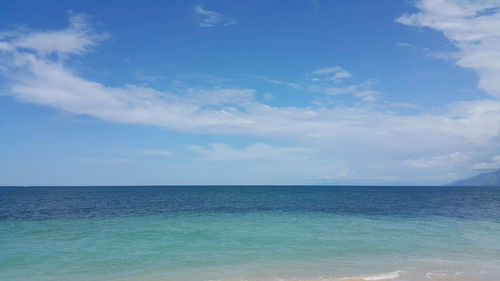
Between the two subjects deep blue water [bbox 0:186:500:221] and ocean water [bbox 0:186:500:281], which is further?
deep blue water [bbox 0:186:500:221]

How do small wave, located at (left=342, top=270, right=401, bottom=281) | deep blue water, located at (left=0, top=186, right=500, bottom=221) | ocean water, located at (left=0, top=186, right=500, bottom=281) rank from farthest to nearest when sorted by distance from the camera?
deep blue water, located at (left=0, top=186, right=500, bottom=221), ocean water, located at (left=0, top=186, right=500, bottom=281), small wave, located at (left=342, top=270, right=401, bottom=281)

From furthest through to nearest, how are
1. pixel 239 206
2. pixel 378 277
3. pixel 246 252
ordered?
1. pixel 239 206
2. pixel 246 252
3. pixel 378 277

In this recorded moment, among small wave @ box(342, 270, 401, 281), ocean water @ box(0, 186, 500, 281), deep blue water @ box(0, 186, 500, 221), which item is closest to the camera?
small wave @ box(342, 270, 401, 281)

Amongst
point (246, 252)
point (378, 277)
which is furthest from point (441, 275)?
point (246, 252)

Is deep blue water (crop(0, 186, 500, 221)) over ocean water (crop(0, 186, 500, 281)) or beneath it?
beneath

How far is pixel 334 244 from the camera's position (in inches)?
863

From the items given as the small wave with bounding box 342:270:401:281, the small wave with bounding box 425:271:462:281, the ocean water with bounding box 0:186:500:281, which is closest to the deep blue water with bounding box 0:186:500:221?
the ocean water with bounding box 0:186:500:281

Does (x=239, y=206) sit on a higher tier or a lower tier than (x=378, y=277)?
lower

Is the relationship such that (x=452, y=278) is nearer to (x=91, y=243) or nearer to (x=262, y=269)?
(x=262, y=269)

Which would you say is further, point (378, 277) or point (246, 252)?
point (246, 252)

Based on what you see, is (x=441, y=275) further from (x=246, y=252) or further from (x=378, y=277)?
(x=246, y=252)

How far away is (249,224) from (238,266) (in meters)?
14.5

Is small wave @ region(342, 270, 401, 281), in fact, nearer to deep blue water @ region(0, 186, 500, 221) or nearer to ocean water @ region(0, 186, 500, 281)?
ocean water @ region(0, 186, 500, 281)

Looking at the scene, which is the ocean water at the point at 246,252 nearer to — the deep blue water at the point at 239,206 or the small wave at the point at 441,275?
the small wave at the point at 441,275
